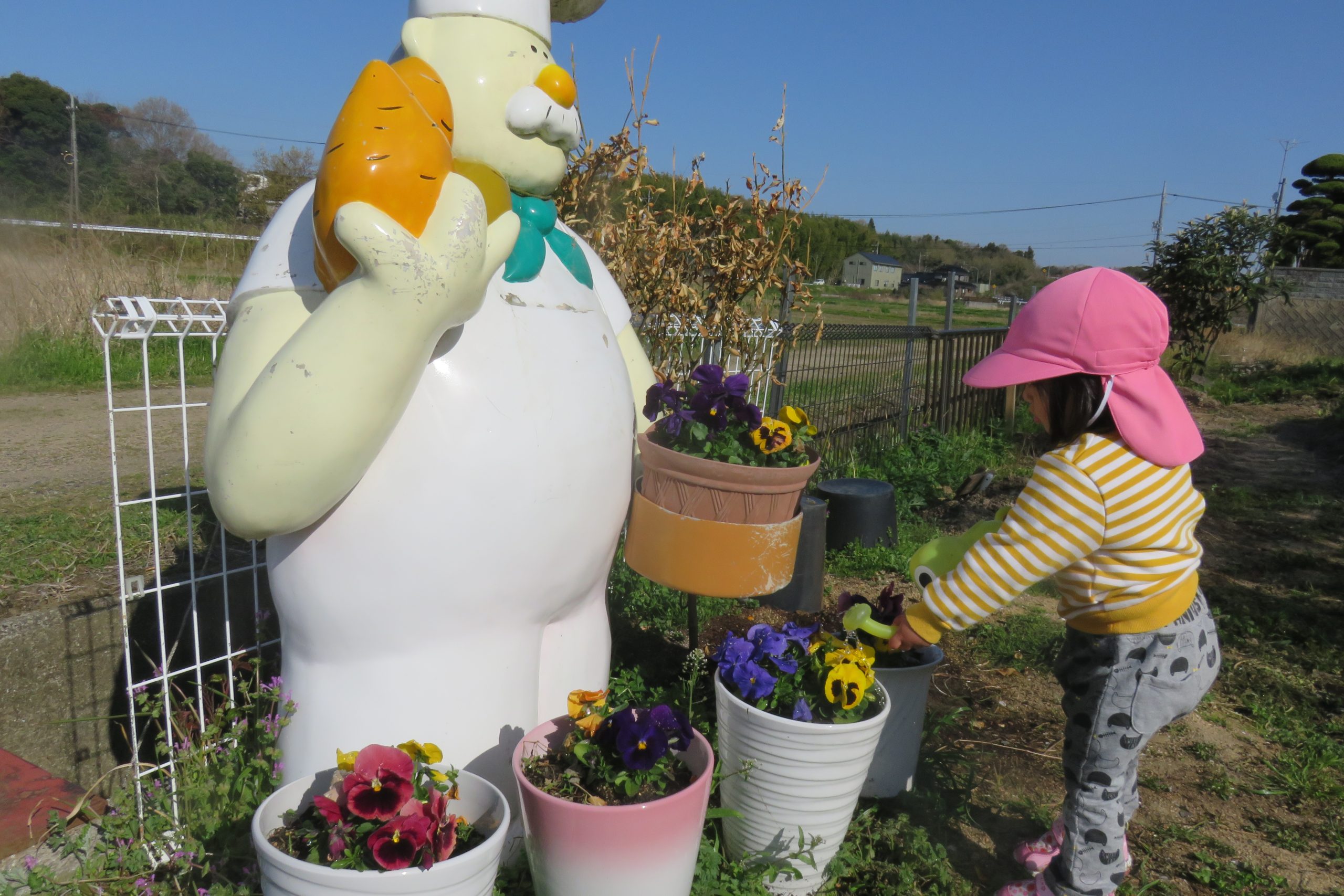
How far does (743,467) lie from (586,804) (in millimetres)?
751

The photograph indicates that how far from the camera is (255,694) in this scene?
6.79 ft

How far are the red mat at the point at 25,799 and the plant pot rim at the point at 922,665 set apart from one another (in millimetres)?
1910

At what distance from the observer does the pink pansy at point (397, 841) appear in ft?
4.33

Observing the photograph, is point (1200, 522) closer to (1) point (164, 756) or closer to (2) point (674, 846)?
(2) point (674, 846)

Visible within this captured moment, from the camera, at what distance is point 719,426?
6.72 feet

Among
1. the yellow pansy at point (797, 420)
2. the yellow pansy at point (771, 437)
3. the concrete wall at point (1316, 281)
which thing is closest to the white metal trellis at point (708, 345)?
the yellow pansy at point (797, 420)

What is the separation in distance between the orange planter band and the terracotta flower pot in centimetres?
2

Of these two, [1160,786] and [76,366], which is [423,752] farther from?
[76,366]

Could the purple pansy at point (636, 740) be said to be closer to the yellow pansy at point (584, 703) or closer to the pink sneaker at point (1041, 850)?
the yellow pansy at point (584, 703)

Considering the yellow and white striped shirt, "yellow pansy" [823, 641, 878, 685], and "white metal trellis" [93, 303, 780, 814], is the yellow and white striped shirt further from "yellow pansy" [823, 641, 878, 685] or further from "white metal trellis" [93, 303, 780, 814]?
Answer: "white metal trellis" [93, 303, 780, 814]

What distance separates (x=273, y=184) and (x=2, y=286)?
5193 millimetres

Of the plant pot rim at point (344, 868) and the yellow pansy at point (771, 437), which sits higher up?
the yellow pansy at point (771, 437)

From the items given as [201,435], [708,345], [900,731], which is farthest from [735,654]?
[201,435]

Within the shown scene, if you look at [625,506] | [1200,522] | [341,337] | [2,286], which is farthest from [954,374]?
[2,286]
